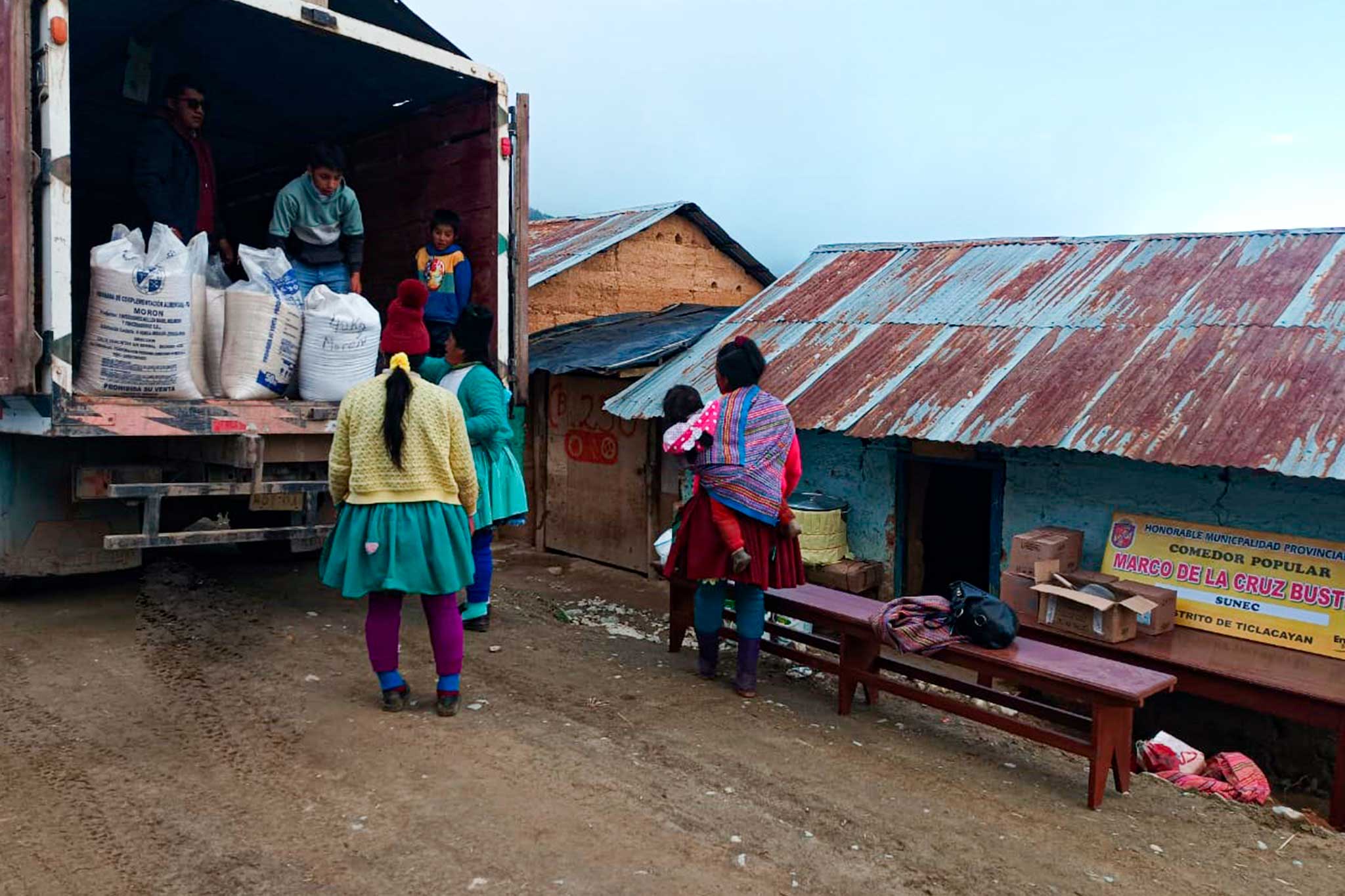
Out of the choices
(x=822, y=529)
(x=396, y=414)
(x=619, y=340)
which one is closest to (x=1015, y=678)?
(x=396, y=414)

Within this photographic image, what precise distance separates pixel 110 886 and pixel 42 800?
29.0 inches

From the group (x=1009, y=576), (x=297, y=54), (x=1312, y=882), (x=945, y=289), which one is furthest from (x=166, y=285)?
(x=945, y=289)

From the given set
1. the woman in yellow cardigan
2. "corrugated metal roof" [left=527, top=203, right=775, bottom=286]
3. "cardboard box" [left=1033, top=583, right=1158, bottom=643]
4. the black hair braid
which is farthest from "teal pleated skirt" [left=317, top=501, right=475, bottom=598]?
"corrugated metal roof" [left=527, top=203, right=775, bottom=286]

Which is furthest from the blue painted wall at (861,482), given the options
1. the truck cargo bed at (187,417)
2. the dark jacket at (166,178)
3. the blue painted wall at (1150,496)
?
the dark jacket at (166,178)

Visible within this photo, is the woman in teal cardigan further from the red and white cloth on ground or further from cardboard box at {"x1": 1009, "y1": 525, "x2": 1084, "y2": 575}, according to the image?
the red and white cloth on ground

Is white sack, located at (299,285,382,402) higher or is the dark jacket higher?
the dark jacket

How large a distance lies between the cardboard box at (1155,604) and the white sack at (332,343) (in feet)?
14.4

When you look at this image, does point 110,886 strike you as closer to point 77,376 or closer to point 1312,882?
point 77,376

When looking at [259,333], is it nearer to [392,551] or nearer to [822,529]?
[392,551]

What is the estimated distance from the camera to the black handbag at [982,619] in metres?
4.46

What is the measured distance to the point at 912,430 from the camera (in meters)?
6.62

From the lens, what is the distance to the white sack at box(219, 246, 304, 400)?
5.20 meters

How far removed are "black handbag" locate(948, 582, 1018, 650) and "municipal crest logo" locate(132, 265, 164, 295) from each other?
3.96 m

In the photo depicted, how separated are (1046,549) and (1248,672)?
1.28 m
